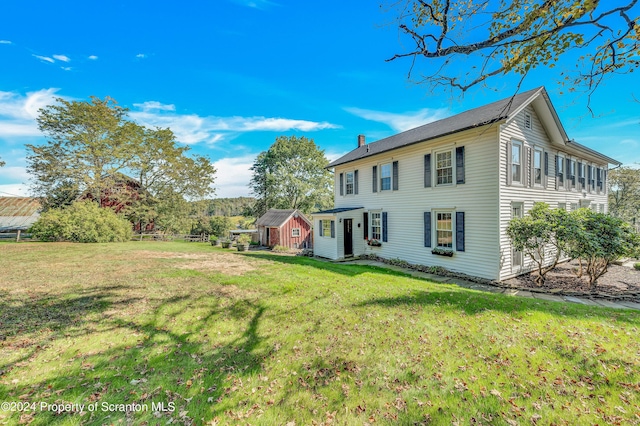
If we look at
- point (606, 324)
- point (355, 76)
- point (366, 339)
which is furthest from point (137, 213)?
point (606, 324)

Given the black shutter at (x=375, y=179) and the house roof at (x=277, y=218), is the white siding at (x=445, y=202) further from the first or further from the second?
the house roof at (x=277, y=218)

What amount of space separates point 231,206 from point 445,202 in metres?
62.5

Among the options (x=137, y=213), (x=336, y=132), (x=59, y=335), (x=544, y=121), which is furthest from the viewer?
(x=336, y=132)

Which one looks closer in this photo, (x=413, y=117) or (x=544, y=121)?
(x=544, y=121)

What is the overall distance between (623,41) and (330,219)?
11920 mm

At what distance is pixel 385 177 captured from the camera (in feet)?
44.0

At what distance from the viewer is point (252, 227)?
3397 centimetres

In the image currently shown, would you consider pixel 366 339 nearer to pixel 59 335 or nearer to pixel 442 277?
pixel 59 335

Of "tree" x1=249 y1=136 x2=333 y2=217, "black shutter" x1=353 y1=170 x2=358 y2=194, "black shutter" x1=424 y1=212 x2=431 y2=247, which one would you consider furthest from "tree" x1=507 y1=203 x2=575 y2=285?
"tree" x1=249 y1=136 x2=333 y2=217

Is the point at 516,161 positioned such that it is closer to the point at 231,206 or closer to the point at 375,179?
the point at 375,179

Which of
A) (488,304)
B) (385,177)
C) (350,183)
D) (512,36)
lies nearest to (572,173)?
(385,177)

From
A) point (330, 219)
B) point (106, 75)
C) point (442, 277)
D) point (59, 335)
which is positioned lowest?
point (442, 277)

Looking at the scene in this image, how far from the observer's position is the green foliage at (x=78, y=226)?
17.8 m

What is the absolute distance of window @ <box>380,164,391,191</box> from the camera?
520 inches
